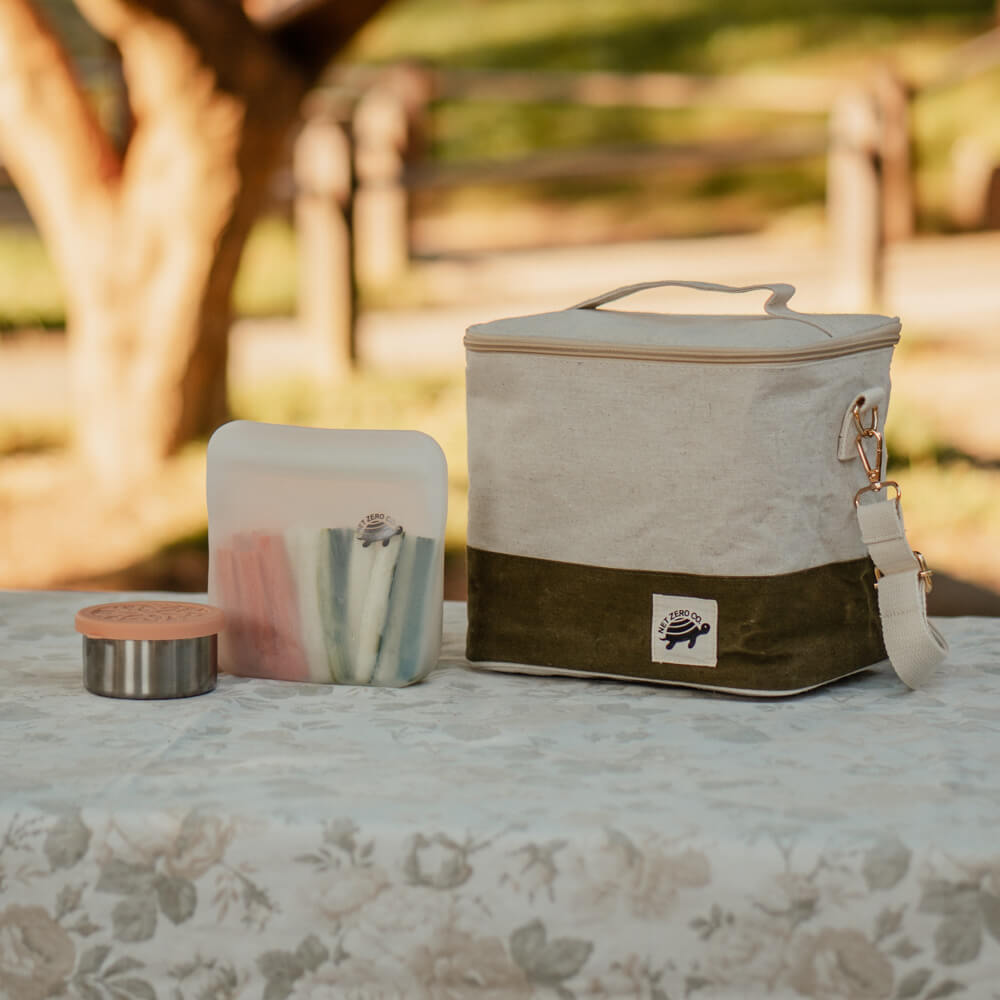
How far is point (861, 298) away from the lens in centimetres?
427

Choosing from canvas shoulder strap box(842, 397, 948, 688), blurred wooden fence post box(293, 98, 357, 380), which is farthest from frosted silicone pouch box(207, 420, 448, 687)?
blurred wooden fence post box(293, 98, 357, 380)

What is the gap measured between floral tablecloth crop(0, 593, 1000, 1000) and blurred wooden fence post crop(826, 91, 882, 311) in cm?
365

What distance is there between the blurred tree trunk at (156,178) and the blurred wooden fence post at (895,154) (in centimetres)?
203

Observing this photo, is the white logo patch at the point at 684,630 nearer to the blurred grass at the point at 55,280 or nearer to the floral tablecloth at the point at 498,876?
the floral tablecloth at the point at 498,876

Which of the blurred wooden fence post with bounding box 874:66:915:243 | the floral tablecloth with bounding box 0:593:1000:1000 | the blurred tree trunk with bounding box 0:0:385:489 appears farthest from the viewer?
the blurred wooden fence post with bounding box 874:66:915:243

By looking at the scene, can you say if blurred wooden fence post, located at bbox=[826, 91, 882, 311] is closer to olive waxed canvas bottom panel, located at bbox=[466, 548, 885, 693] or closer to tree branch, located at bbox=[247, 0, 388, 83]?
tree branch, located at bbox=[247, 0, 388, 83]

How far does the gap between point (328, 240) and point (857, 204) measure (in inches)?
61.6

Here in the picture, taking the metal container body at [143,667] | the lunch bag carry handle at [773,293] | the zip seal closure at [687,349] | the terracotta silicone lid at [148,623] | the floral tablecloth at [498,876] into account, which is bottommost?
the floral tablecloth at [498,876]

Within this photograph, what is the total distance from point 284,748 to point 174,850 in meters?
0.12

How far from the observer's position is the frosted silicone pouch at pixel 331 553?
97cm

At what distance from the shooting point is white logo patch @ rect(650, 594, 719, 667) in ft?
3.13

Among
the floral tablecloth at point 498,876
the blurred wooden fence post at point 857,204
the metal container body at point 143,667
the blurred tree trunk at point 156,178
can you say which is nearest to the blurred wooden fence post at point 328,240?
the blurred tree trunk at point 156,178

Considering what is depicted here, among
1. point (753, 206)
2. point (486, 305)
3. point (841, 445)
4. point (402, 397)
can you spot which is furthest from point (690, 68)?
point (841, 445)

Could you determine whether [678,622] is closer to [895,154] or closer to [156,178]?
[156,178]
